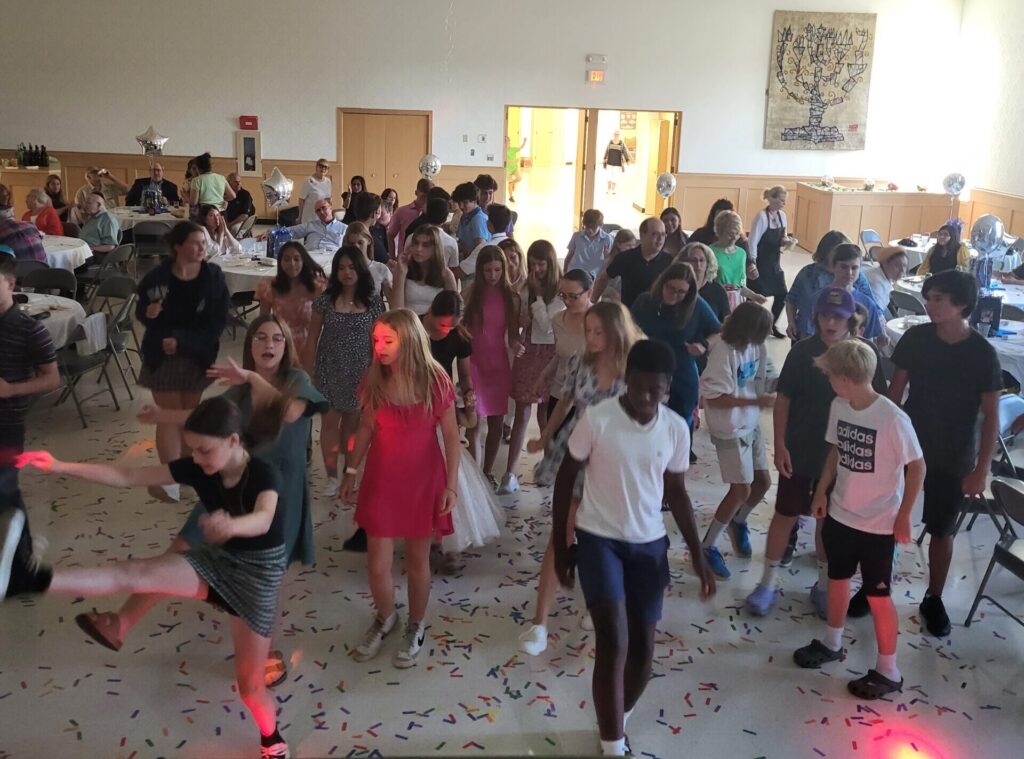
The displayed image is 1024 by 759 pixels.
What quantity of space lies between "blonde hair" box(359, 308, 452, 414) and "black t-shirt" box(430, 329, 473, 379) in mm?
1075

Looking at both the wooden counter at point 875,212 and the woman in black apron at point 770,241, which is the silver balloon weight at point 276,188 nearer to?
the woman in black apron at point 770,241

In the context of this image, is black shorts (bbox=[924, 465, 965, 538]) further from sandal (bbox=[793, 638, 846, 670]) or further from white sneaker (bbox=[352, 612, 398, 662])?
white sneaker (bbox=[352, 612, 398, 662])

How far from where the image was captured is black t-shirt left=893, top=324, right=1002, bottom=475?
3.81 meters

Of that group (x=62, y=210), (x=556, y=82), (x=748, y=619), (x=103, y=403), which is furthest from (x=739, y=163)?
(x=748, y=619)

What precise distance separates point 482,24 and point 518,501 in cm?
1251

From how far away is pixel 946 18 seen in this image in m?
16.3

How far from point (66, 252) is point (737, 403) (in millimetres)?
6837

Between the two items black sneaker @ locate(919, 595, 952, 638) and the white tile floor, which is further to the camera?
black sneaker @ locate(919, 595, 952, 638)

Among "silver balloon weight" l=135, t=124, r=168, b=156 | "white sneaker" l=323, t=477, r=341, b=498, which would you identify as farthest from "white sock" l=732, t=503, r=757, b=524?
"silver balloon weight" l=135, t=124, r=168, b=156

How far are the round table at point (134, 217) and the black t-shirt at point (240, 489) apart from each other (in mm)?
9324

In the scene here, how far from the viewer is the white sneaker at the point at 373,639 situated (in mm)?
3701

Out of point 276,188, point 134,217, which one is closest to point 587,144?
point 276,188

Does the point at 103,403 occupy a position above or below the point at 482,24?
below

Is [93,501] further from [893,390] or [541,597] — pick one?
[893,390]
